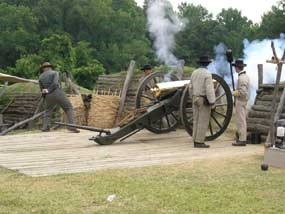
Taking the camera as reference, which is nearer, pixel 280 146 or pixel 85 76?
pixel 280 146

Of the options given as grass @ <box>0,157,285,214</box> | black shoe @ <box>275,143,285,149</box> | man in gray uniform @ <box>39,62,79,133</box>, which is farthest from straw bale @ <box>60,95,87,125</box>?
black shoe @ <box>275,143,285,149</box>

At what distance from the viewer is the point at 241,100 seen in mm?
10844

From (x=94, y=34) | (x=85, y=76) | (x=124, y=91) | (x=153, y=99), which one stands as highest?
(x=94, y=34)

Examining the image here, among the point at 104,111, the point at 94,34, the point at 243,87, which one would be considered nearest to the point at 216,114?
the point at 243,87

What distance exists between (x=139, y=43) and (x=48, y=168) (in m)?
37.8

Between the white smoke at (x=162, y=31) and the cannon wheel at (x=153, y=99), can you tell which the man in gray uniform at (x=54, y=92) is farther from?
the white smoke at (x=162, y=31)

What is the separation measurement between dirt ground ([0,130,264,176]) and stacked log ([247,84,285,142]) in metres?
0.48

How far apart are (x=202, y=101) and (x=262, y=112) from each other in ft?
4.34

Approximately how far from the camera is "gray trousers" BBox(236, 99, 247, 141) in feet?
35.1

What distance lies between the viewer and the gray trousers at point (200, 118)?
10398 mm

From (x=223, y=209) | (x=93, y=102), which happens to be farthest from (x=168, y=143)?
(x=223, y=209)

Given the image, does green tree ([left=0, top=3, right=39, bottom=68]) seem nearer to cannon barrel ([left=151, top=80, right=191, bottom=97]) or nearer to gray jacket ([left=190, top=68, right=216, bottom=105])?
cannon barrel ([left=151, top=80, right=191, bottom=97])

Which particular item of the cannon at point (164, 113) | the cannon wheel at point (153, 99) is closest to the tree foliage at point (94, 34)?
the cannon wheel at point (153, 99)

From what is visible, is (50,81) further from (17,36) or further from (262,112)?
(17,36)
